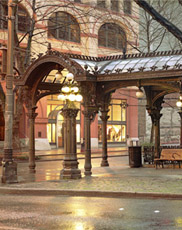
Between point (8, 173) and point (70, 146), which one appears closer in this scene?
point (8, 173)

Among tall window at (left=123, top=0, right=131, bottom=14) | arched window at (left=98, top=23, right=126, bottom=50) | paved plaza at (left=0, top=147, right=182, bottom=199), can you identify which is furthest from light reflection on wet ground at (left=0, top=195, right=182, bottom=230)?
tall window at (left=123, top=0, right=131, bottom=14)

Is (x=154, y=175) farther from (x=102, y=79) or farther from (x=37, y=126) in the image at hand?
(x=37, y=126)

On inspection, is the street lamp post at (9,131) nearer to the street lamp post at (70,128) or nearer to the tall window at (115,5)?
the street lamp post at (70,128)

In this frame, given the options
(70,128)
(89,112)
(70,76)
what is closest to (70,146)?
(70,128)

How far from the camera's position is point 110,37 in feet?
172

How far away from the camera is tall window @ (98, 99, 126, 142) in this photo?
55375 mm

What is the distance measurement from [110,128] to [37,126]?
1108cm

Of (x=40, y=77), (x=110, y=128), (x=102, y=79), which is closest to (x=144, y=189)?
(x=102, y=79)

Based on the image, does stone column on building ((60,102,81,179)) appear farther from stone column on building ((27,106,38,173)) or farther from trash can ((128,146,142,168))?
trash can ((128,146,142,168))

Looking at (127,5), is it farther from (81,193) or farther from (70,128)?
(81,193)

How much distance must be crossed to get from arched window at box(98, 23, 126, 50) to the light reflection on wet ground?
37.2 meters

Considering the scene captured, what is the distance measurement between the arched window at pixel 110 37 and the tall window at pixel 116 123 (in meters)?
6.36

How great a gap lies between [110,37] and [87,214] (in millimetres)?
42231

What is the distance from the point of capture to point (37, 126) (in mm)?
46875
